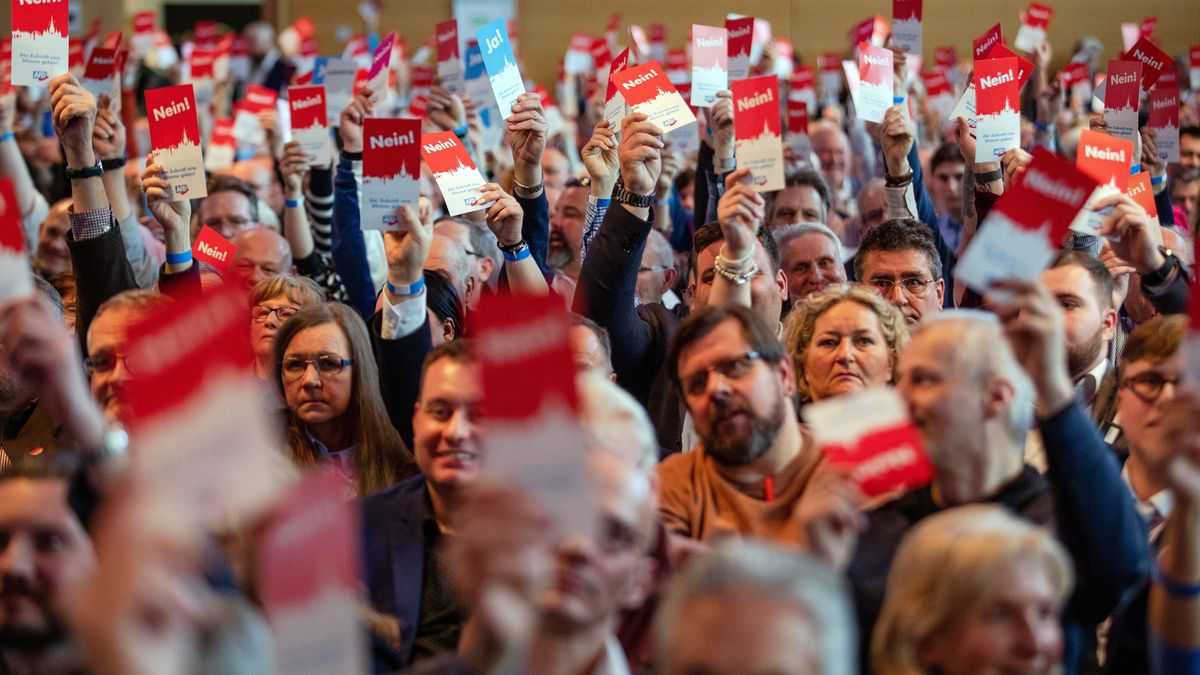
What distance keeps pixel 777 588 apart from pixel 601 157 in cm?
284

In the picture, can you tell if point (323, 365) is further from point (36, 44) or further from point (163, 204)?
point (36, 44)

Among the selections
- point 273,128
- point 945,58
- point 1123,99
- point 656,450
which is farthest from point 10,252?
point 945,58

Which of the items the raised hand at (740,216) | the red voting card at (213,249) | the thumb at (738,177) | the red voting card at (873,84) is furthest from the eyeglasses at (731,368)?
the red voting card at (873,84)

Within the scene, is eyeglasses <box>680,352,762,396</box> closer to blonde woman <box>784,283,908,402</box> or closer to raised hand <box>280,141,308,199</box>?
blonde woman <box>784,283,908,402</box>

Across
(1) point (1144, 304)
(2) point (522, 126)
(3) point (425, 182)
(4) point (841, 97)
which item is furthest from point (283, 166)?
(4) point (841, 97)

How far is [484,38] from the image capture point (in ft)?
17.9

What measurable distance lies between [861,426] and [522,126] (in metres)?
2.52

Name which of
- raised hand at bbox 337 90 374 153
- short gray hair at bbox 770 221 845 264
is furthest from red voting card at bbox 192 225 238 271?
short gray hair at bbox 770 221 845 264

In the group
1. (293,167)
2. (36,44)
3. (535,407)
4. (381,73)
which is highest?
(36,44)

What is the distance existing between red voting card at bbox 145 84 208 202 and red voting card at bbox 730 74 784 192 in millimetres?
1745

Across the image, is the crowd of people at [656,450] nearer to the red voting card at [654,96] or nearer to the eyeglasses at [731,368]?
the eyeglasses at [731,368]

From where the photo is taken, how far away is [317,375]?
3.98m

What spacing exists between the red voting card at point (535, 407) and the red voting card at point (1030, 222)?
90 centimetres

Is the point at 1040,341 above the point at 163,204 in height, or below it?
above
